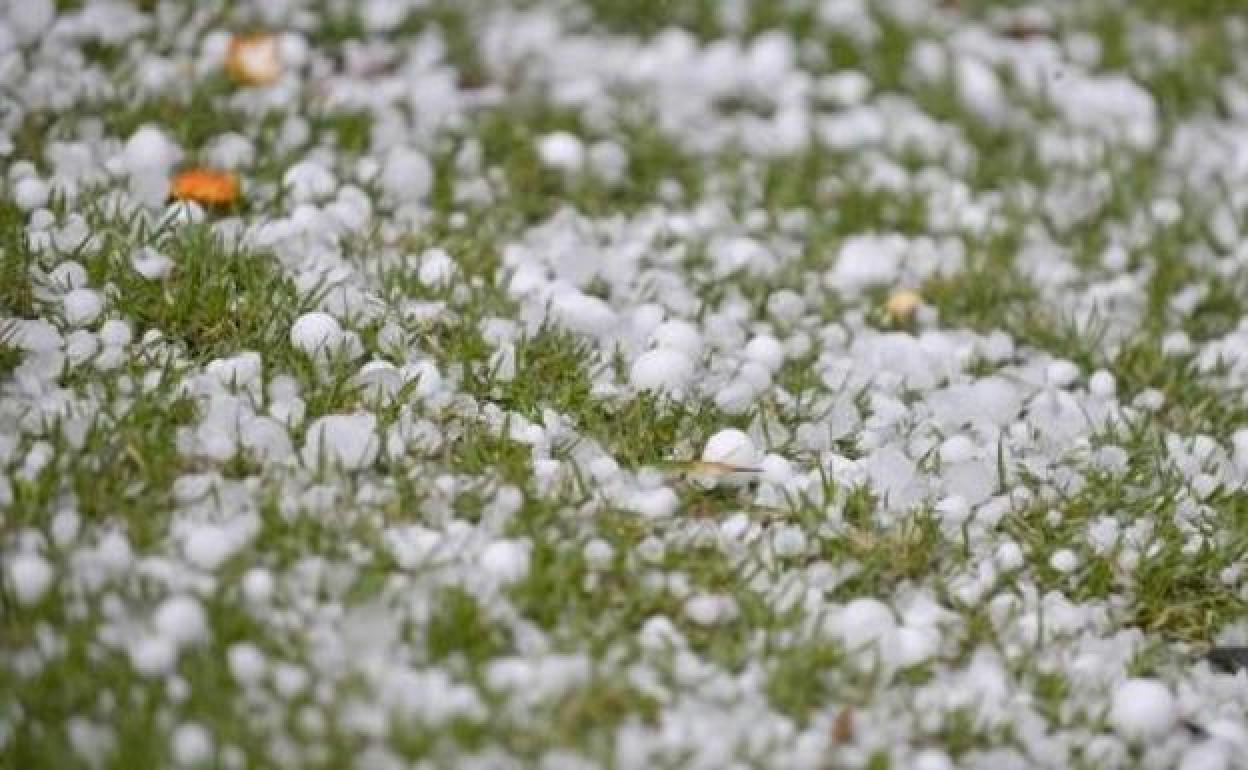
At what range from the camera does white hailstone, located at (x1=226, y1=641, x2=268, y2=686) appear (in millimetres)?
1855

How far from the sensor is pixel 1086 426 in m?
2.59

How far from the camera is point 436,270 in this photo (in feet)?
8.95

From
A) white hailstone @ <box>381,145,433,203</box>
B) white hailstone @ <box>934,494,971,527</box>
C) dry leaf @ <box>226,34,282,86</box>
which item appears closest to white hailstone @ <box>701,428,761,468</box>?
white hailstone @ <box>934,494,971,527</box>

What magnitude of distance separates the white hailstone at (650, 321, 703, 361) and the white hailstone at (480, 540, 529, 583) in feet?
2.07

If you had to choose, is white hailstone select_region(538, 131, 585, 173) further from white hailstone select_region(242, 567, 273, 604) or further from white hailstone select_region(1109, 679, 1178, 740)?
white hailstone select_region(1109, 679, 1178, 740)

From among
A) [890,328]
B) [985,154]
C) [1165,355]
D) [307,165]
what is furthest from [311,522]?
[985,154]

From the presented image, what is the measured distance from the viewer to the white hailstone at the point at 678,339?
8.51 feet

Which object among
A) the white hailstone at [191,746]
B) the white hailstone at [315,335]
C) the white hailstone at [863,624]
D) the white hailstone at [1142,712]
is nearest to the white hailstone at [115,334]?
the white hailstone at [315,335]

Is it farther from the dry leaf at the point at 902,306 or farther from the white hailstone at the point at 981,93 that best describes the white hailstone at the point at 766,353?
the white hailstone at the point at 981,93

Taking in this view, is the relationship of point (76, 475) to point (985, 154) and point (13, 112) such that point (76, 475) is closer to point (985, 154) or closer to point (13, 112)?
point (13, 112)

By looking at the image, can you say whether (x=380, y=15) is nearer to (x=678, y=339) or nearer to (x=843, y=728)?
(x=678, y=339)

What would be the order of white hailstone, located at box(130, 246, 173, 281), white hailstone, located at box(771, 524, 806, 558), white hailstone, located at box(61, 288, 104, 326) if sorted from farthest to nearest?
white hailstone, located at box(130, 246, 173, 281), white hailstone, located at box(61, 288, 104, 326), white hailstone, located at box(771, 524, 806, 558)

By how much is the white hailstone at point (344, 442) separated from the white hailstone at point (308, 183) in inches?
32.1

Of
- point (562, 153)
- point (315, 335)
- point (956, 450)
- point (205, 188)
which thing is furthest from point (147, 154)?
point (956, 450)
